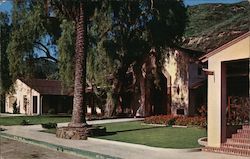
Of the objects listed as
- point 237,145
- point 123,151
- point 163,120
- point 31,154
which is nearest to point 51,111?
point 163,120

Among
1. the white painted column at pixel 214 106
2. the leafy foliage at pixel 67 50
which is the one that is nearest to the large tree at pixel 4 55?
the leafy foliage at pixel 67 50

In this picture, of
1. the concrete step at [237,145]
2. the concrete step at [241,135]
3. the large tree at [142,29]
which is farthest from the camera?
the large tree at [142,29]

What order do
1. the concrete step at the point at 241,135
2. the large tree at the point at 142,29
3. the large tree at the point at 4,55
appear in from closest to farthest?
1. the concrete step at the point at 241,135
2. the large tree at the point at 142,29
3. the large tree at the point at 4,55

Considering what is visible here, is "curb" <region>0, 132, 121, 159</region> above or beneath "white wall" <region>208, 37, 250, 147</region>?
beneath

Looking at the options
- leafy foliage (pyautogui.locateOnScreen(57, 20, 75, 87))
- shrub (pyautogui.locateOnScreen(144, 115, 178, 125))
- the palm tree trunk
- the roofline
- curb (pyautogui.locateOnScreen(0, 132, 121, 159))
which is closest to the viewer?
curb (pyautogui.locateOnScreen(0, 132, 121, 159))

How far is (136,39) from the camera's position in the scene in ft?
103

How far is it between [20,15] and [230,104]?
754 inches

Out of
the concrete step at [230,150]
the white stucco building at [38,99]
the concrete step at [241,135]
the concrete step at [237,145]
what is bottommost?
the concrete step at [230,150]

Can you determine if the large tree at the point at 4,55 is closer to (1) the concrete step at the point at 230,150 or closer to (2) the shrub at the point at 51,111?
(2) the shrub at the point at 51,111

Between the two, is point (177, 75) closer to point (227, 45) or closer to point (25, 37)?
point (25, 37)

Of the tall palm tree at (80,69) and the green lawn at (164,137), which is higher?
the tall palm tree at (80,69)

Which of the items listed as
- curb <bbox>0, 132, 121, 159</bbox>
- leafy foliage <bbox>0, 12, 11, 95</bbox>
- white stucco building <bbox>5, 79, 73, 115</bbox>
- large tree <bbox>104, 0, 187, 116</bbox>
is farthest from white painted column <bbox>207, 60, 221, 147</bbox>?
white stucco building <bbox>5, 79, 73, 115</bbox>

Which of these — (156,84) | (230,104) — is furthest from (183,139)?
(156,84)

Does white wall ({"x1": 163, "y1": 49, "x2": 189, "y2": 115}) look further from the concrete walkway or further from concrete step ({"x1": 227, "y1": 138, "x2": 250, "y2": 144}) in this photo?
concrete step ({"x1": 227, "y1": 138, "x2": 250, "y2": 144})
